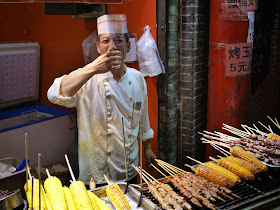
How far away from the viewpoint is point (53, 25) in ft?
22.3

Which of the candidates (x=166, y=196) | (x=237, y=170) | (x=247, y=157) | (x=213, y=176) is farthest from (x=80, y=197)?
(x=247, y=157)

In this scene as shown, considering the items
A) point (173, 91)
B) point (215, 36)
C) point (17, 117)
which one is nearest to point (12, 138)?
point (17, 117)

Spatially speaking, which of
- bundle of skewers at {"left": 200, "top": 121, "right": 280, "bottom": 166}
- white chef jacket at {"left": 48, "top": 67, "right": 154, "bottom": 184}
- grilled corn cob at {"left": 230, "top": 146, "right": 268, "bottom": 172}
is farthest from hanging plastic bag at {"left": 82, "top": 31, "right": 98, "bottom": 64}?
grilled corn cob at {"left": 230, "top": 146, "right": 268, "bottom": 172}

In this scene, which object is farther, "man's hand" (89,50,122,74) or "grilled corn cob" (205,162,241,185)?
"man's hand" (89,50,122,74)

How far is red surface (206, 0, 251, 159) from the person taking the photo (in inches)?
199

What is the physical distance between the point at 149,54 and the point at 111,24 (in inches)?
60.0

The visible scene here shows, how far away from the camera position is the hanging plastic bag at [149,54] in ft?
16.8

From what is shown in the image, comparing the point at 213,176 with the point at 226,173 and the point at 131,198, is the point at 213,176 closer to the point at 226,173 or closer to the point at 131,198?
the point at 226,173

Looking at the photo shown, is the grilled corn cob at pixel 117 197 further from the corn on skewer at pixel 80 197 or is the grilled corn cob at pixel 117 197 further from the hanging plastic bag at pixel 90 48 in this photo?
the hanging plastic bag at pixel 90 48

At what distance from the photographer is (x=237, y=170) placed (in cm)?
344

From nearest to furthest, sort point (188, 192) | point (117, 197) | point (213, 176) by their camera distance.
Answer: point (117, 197)
point (188, 192)
point (213, 176)

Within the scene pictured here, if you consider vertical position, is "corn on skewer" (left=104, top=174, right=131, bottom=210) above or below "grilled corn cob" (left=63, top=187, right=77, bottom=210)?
below

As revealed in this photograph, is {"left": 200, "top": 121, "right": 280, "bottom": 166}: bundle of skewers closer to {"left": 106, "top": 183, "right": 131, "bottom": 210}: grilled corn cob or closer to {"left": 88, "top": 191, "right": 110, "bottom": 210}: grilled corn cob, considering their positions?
{"left": 106, "top": 183, "right": 131, "bottom": 210}: grilled corn cob

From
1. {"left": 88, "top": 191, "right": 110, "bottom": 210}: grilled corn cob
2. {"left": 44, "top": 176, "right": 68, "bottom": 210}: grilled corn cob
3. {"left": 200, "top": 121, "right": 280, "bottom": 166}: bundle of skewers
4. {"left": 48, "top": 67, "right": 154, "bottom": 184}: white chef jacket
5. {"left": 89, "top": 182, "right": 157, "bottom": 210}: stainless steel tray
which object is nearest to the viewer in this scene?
{"left": 44, "top": 176, "right": 68, "bottom": 210}: grilled corn cob
